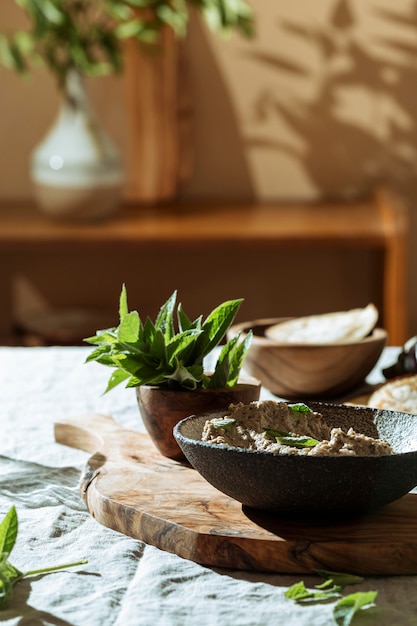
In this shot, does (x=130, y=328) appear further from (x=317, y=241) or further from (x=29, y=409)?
(x=317, y=241)

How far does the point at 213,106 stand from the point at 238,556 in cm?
222

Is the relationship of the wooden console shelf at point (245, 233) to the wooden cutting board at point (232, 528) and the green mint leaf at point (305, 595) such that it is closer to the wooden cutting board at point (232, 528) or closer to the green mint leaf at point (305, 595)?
the wooden cutting board at point (232, 528)

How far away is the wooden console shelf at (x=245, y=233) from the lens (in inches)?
89.1

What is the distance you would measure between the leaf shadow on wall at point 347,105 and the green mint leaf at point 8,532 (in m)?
2.23

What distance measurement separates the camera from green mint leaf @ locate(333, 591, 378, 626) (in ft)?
1.95

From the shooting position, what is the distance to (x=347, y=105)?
2754 mm

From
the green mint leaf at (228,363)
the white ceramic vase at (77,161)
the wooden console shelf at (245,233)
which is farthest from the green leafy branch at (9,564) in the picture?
the white ceramic vase at (77,161)

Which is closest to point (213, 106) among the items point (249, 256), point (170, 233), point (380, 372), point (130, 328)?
point (249, 256)

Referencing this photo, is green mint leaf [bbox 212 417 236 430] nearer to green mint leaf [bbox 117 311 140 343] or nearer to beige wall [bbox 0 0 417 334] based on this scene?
green mint leaf [bbox 117 311 140 343]

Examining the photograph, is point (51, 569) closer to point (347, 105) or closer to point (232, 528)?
point (232, 528)

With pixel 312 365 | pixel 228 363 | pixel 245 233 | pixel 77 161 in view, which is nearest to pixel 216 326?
pixel 228 363

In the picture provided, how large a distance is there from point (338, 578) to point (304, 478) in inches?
2.7

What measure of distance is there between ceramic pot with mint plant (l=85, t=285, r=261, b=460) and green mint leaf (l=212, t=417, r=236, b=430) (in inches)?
3.2

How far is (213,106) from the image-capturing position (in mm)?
2773
